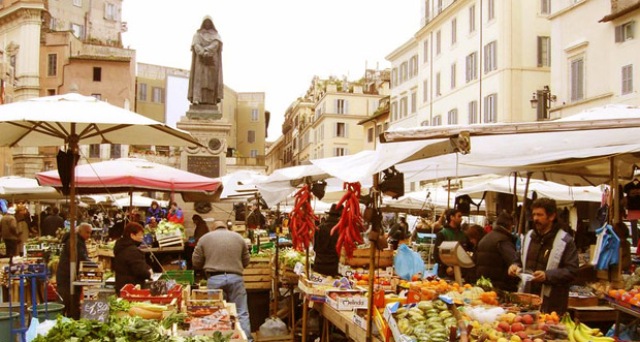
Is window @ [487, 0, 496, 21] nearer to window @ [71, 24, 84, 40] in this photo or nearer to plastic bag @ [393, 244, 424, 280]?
plastic bag @ [393, 244, 424, 280]

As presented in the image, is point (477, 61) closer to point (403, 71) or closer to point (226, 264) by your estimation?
point (403, 71)

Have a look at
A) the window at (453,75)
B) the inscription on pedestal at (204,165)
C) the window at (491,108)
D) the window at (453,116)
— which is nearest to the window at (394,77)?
the window at (453,75)

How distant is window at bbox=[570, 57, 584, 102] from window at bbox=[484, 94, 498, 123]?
754 centimetres

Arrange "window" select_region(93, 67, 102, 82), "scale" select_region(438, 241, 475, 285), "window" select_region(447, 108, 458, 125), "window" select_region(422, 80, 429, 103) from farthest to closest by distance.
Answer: "window" select_region(93, 67, 102, 82)
"window" select_region(422, 80, 429, 103)
"window" select_region(447, 108, 458, 125)
"scale" select_region(438, 241, 475, 285)

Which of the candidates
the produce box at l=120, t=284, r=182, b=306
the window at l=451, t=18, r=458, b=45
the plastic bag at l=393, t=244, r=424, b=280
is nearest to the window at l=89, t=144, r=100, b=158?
the window at l=451, t=18, r=458, b=45

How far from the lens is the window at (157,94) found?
6756 cm

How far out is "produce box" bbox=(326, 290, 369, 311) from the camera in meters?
7.70

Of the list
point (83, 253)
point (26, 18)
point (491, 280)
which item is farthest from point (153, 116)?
point (491, 280)

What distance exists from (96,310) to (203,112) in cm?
1337

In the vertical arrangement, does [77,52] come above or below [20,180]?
above

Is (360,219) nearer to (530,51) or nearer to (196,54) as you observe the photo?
(196,54)

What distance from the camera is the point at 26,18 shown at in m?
50.9

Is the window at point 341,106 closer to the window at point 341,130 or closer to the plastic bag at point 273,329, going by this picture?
the window at point 341,130

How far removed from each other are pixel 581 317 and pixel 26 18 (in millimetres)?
51040
